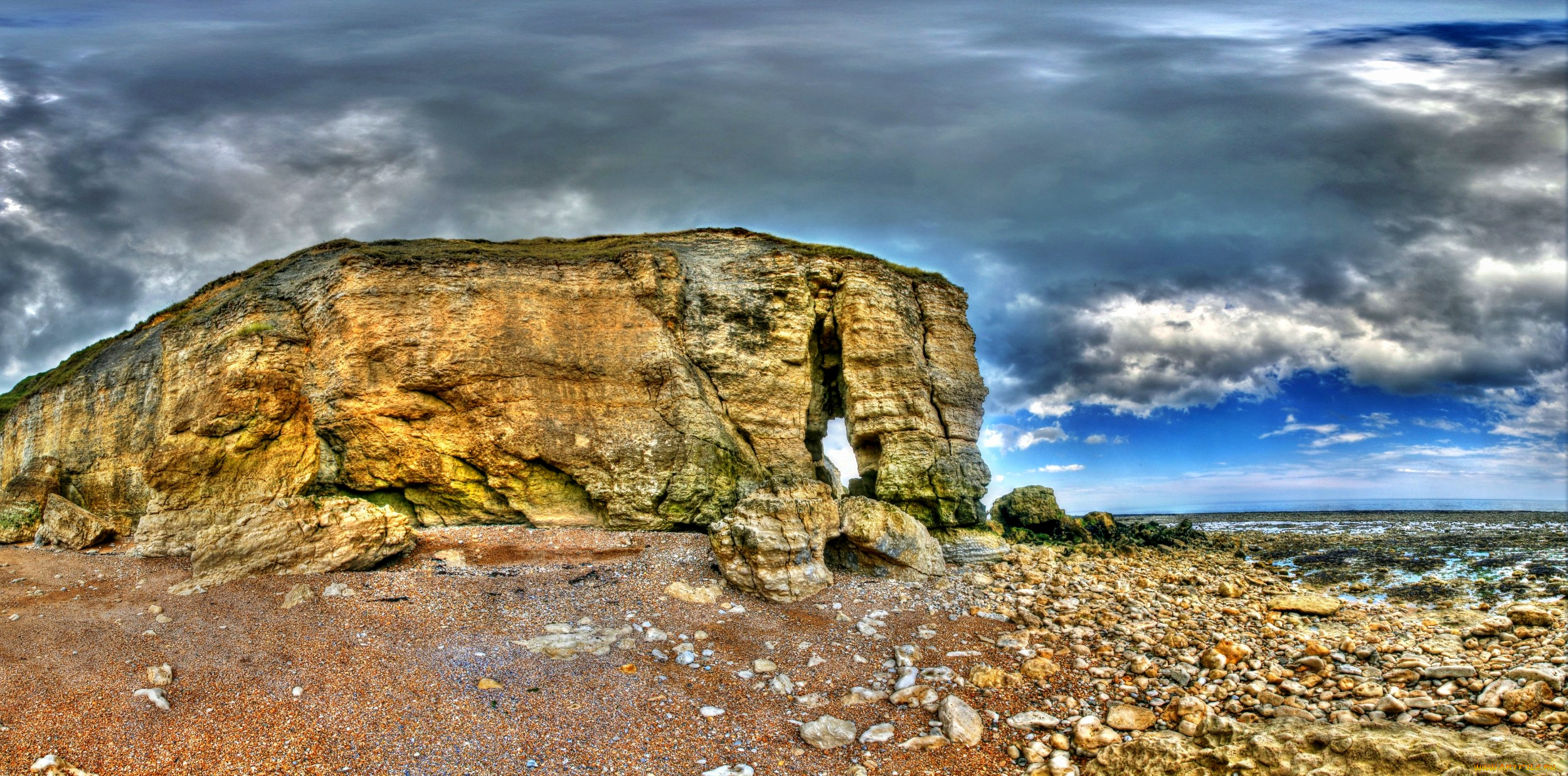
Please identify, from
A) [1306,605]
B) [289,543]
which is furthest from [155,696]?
[1306,605]

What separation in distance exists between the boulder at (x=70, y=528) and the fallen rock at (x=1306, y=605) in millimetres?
27883

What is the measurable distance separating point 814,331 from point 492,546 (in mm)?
10543

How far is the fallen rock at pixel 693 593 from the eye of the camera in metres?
12.6

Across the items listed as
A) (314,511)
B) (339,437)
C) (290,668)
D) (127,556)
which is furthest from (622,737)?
(127,556)

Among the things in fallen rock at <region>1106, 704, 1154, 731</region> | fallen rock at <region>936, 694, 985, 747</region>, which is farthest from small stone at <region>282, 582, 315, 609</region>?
fallen rock at <region>1106, 704, 1154, 731</region>

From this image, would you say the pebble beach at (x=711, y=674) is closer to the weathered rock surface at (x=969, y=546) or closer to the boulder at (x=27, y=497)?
the weathered rock surface at (x=969, y=546)

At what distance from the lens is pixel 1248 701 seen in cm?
880

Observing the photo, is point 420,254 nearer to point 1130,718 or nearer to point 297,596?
point 297,596

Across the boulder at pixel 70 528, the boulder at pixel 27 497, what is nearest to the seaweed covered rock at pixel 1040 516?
the boulder at pixel 70 528

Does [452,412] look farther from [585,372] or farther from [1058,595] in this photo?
[1058,595]

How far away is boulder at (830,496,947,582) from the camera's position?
14.6m

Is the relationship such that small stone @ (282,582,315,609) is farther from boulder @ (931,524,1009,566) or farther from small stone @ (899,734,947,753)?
boulder @ (931,524,1009,566)

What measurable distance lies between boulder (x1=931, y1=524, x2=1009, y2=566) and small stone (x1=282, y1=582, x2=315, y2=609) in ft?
43.2

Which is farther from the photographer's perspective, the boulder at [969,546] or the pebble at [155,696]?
the boulder at [969,546]
